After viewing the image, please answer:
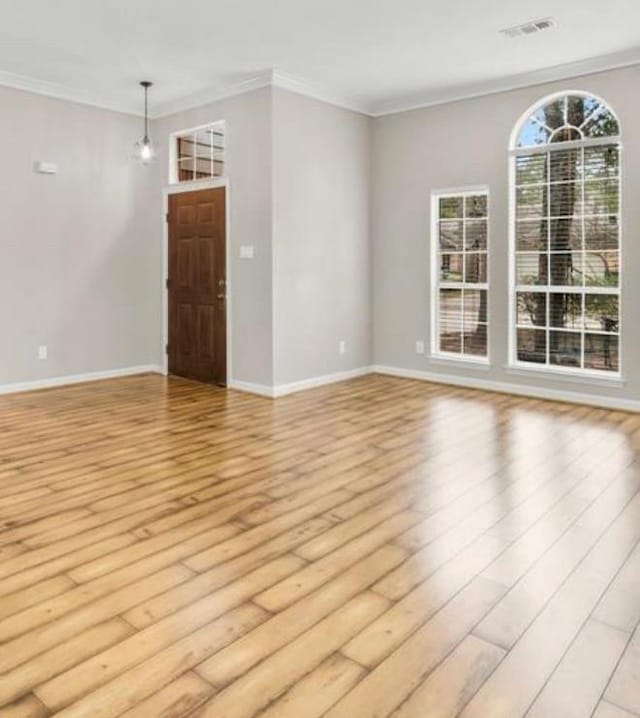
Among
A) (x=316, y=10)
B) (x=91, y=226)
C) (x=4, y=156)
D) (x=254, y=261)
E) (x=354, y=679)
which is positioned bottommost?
(x=354, y=679)

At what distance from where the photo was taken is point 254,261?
19.8 feet

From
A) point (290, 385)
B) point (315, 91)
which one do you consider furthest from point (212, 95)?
point (290, 385)

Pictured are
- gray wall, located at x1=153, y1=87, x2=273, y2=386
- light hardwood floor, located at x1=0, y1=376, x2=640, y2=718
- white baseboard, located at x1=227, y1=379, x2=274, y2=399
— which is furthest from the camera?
white baseboard, located at x1=227, y1=379, x2=274, y2=399

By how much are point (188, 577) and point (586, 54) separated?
5006mm

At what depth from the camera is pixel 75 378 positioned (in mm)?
6586

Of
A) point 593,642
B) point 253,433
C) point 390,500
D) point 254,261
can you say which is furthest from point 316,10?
point 593,642

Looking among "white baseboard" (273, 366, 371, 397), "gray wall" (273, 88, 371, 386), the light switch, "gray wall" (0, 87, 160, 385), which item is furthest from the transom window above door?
"white baseboard" (273, 366, 371, 397)

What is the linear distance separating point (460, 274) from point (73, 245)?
386 cm

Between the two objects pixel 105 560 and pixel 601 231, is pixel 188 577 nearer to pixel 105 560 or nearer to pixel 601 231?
pixel 105 560

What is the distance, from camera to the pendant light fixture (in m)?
6.05

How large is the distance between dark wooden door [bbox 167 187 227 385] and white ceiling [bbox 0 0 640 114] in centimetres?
108

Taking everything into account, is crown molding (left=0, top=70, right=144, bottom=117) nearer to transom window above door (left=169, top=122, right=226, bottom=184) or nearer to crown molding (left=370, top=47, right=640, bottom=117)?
transom window above door (left=169, top=122, right=226, bottom=184)

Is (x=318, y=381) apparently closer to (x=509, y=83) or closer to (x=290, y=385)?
(x=290, y=385)

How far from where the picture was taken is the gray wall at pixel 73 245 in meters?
5.97
